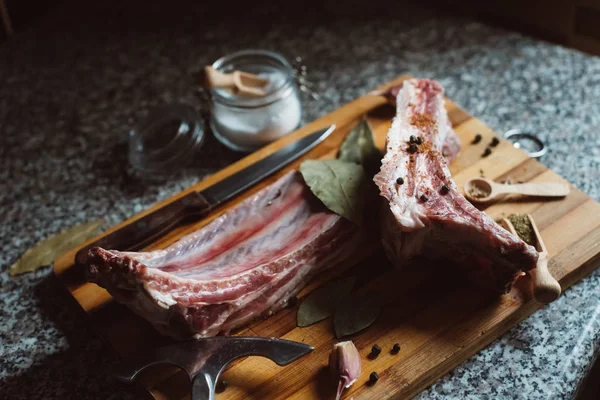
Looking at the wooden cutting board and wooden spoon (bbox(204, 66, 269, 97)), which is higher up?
wooden spoon (bbox(204, 66, 269, 97))

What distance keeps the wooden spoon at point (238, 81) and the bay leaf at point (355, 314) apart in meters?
0.84

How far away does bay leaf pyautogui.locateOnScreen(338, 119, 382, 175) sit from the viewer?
2.07m

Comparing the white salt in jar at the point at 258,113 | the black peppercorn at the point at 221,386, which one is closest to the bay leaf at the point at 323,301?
the black peppercorn at the point at 221,386

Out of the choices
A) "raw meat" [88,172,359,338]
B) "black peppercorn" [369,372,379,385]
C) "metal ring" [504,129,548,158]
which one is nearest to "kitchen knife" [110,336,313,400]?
"raw meat" [88,172,359,338]

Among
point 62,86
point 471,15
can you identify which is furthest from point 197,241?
point 471,15

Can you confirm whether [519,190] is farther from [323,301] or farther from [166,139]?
[166,139]

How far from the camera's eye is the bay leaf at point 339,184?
187 cm

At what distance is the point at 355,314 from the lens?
1.70 metres

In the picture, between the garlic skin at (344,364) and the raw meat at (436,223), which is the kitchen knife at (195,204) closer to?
the raw meat at (436,223)

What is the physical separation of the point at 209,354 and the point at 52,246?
795 mm

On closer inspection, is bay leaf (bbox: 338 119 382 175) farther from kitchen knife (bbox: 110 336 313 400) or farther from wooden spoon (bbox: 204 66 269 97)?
kitchen knife (bbox: 110 336 313 400)

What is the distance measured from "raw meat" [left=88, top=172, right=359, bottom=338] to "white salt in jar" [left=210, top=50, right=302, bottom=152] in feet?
1.02

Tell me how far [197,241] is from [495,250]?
803 mm

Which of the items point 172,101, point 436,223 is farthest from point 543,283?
point 172,101
